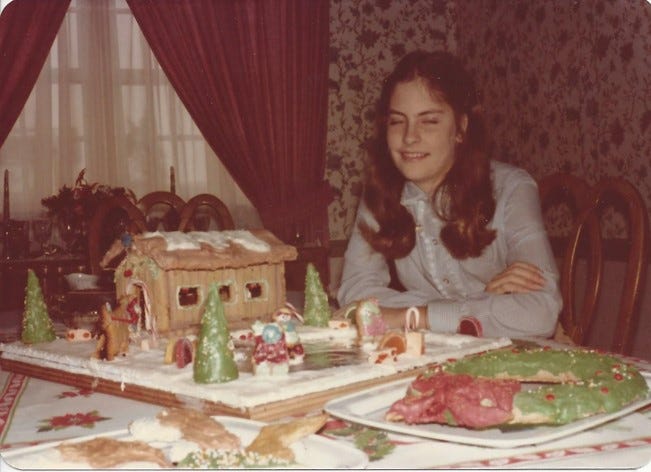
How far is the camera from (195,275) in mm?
1596

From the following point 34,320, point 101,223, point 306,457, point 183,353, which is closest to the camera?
point 306,457

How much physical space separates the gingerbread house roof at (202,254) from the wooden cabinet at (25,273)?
2.26 metres

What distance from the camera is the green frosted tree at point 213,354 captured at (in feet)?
3.70

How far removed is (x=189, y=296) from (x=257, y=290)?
185mm

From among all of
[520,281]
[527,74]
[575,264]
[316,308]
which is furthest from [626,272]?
[527,74]

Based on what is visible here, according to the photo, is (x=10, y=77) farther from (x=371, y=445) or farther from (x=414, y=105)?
(x=371, y=445)

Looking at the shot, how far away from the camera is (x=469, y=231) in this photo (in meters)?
2.21

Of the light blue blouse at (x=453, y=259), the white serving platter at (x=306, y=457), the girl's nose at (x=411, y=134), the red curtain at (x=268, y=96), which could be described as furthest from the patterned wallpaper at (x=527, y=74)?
the white serving platter at (x=306, y=457)

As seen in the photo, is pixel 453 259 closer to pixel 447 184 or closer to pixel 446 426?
pixel 447 184

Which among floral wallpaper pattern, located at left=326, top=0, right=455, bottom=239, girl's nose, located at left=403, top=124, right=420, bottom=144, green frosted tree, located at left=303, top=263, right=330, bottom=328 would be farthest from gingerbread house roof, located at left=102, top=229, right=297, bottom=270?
floral wallpaper pattern, located at left=326, top=0, right=455, bottom=239

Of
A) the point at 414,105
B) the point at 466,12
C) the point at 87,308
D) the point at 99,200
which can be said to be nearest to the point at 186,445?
the point at 87,308

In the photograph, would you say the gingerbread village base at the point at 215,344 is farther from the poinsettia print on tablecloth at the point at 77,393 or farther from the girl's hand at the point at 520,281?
the girl's hand at the point at 520,281

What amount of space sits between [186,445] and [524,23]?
3.47m

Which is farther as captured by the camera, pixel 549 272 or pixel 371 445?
pixel 549 272
